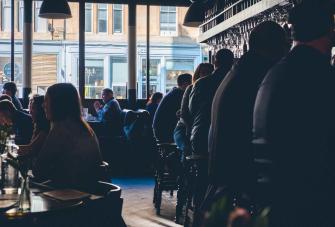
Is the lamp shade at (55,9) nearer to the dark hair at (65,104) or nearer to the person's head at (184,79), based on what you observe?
the person's head at (184,79)

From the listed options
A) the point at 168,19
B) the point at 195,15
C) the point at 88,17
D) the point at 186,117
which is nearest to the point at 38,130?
the point at 186,117

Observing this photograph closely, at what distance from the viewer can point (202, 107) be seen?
162 inches

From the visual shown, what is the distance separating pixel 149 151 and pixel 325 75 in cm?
760

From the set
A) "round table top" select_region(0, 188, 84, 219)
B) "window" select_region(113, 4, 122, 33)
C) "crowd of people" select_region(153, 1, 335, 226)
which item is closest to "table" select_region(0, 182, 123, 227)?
"round table top" select_region(0, 188, 84, 219)

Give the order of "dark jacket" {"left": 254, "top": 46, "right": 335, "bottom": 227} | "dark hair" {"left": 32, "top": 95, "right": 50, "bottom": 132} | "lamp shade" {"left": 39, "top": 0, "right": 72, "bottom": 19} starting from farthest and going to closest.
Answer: "lamp shade" {"left": 39, "top": 0, "right": 72, "bottom": 19} < "dark hair" {"left": 32, "top": 95, "right": 50, "bottom": 132} < "dark jacket" {"left": 254, "top": 46, "right": 335, "bottom": 227}

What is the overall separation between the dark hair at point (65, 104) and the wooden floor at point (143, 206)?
2.14 metres

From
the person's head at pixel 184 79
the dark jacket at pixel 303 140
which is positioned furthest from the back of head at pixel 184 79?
the dark jacket at pixel 303 140

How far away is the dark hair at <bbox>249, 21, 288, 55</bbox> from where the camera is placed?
259cm

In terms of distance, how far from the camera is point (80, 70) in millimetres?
10938

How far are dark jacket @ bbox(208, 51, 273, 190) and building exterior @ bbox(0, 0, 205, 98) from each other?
8.57 metres

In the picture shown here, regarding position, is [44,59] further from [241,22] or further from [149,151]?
[241,22]

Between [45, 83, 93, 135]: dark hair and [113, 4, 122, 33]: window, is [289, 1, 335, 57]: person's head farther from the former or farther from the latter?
[113, 4, 122, 33]: window

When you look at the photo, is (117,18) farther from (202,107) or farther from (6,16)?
(202,107)

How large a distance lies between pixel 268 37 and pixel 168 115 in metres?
3.48
